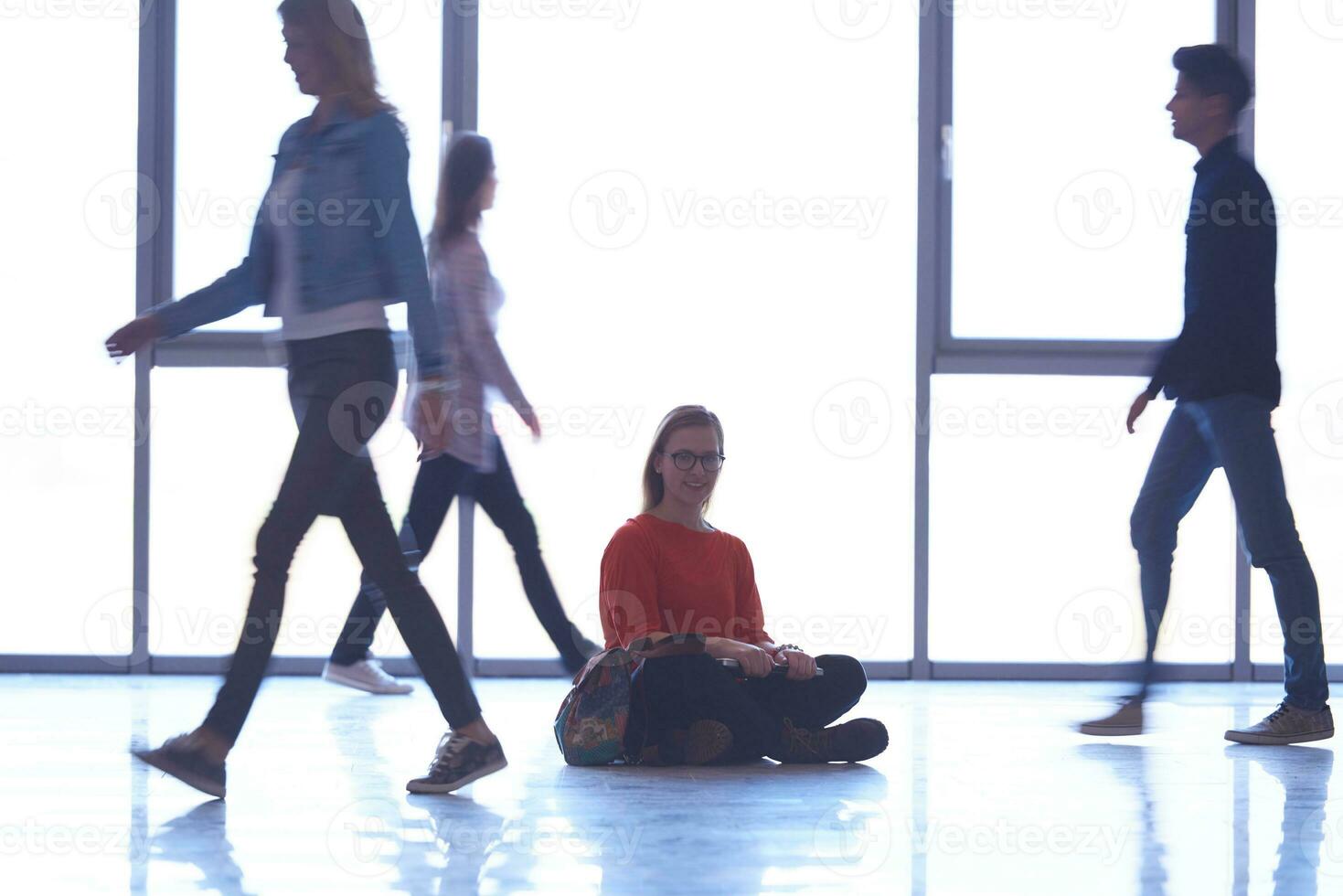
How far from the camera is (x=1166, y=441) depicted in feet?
9.40

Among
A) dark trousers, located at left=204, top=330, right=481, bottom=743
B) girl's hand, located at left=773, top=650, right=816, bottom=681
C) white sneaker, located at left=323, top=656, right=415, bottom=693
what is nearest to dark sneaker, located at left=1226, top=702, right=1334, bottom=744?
girl's hand, located at left=773, top=650, right=816, bottom=681

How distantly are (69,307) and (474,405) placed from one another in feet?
4.62

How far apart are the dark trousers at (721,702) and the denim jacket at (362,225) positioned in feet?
2.34

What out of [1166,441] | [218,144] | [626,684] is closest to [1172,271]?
[1166,441]

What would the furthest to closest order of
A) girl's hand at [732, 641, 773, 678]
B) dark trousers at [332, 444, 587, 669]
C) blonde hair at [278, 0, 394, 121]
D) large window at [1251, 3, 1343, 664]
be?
large window at [1251, 3, 1343, 664] → dark trousers at [332, 444, 587, 669] → girl's hand at [732, 641, 773, 678] → blonde hair at [278, 0, 394, 121]

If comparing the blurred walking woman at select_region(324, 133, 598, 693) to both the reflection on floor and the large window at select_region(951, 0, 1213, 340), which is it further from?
the large window at select_region(951, 0, 1213, 340)

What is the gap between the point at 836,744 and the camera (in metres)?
2.51

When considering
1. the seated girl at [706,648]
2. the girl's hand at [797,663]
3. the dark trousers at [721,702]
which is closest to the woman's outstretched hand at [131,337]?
the seated girl at [706,648]

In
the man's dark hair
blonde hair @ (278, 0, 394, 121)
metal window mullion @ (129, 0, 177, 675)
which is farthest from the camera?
metal window mullion @ (129, 0, 177, 675)

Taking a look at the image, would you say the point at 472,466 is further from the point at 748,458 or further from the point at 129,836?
the point at 129,836

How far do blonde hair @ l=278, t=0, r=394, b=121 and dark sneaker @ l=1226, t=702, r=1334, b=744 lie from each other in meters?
2.05

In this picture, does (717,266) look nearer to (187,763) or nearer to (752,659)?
(752,659)

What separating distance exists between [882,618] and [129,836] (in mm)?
2388

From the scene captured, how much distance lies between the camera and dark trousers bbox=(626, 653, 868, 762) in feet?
7.92
